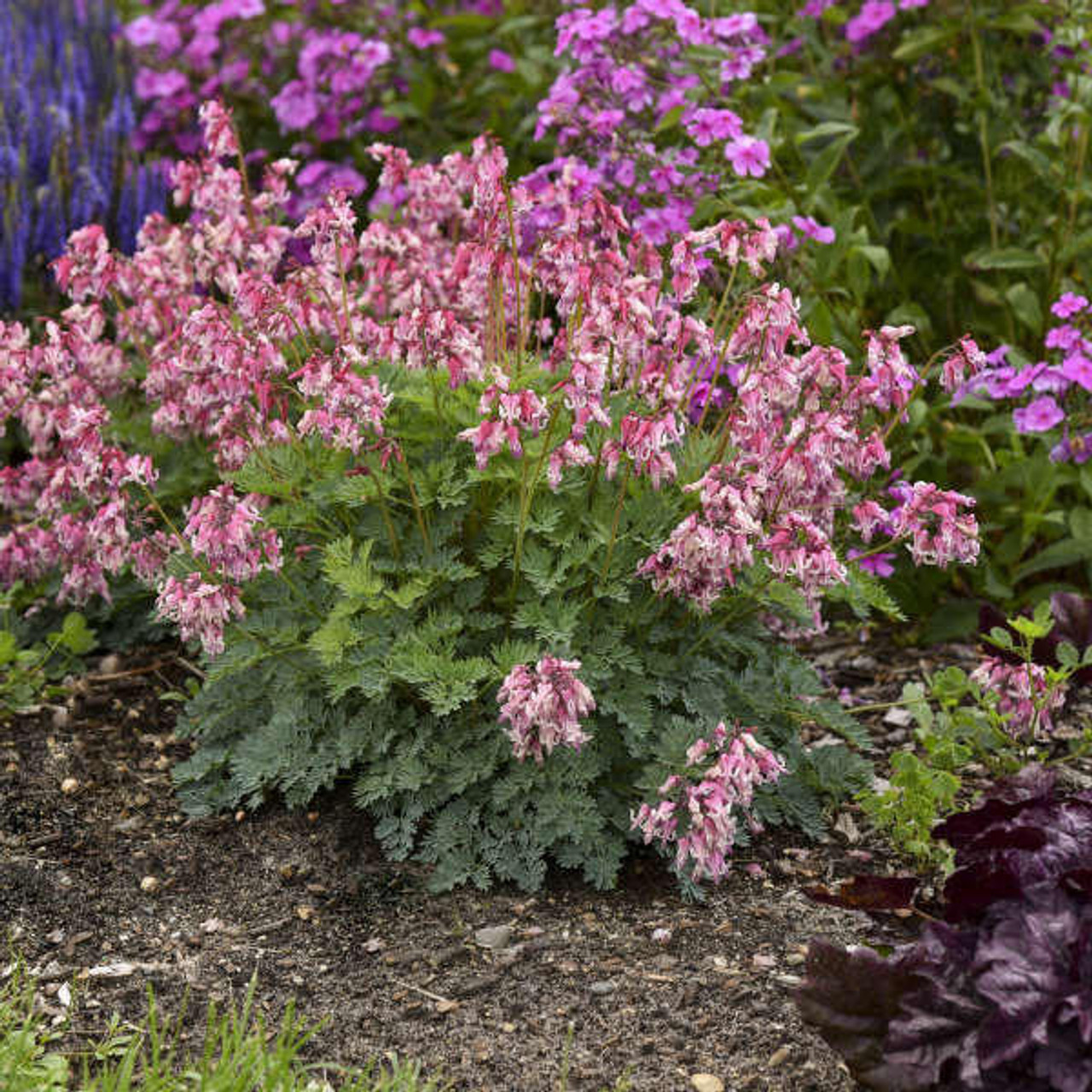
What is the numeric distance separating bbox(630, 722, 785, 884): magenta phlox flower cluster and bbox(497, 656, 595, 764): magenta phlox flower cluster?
0.22 metres

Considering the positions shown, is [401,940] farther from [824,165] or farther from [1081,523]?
[824,165]

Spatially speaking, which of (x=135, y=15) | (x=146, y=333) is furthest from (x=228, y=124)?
(x=135, y=15)

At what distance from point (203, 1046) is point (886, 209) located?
330 cm

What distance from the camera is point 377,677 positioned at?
277cm

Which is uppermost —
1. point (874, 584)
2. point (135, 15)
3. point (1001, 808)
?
point (135, 15)

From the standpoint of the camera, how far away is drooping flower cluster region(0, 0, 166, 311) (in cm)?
467

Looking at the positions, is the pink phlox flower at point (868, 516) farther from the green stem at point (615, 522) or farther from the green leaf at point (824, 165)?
the green leaf at point (824, 165)

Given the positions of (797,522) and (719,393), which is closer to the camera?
(797,522)

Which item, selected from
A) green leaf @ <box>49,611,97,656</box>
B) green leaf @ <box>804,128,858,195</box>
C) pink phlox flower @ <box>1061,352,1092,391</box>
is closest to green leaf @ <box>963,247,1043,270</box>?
green leaf @ <box>804,128,858,195</box>

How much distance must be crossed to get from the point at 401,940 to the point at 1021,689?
1.26 m

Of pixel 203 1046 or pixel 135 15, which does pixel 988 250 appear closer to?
pixel 203 1046

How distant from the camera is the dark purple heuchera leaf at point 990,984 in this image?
195 centimetres

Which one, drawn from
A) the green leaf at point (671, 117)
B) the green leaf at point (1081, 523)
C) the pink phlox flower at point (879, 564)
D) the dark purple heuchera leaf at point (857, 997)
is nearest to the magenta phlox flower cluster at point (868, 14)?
the green leaf at point (671, 117)

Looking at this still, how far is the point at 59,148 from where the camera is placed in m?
4.88
